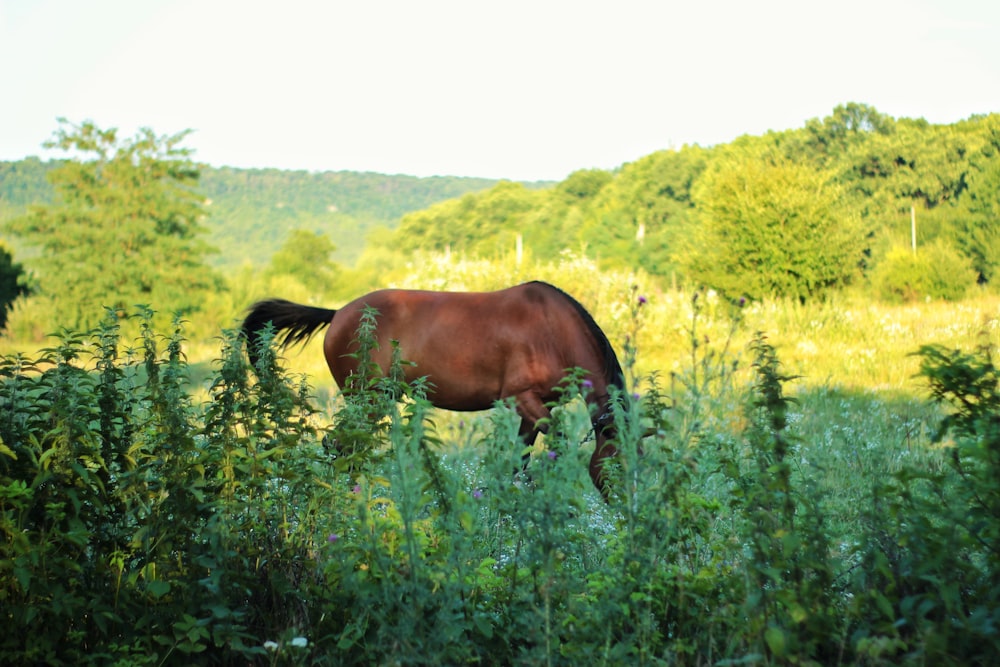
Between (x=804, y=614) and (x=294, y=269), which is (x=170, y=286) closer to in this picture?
(x=804, y=614)

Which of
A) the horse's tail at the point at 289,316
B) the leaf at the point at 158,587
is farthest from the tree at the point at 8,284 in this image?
the leaf at the point at 158,587

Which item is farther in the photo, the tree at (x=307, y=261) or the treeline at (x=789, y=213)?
the tree at (x=307, y=261)

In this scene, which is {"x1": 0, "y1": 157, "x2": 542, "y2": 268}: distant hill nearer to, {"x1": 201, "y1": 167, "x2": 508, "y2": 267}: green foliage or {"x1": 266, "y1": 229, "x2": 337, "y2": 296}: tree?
{"x1": 201, "y1": 167, "x2": 508, "y2": 267}: green foliage

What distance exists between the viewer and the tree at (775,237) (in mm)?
19156

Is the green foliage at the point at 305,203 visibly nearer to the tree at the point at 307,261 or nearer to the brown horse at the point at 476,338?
the tree at the point at 307,261

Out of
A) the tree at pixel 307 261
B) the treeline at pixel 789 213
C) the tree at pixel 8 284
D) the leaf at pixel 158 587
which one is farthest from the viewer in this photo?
the tree at pixel 307 261

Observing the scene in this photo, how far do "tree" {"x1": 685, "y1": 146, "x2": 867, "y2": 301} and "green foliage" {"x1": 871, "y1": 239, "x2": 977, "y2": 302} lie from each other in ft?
36.2

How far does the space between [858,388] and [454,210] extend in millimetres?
82489

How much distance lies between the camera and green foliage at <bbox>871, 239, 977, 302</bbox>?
97.6ft

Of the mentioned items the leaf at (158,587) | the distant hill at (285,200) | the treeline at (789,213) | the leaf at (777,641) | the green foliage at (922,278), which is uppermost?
the distant hill at (285,200)

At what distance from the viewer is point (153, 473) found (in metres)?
3.29

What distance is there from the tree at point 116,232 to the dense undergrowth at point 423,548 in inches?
1039

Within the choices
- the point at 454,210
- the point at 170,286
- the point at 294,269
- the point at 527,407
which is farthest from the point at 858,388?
the point at 454,210

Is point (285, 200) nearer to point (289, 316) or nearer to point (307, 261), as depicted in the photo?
point (307, 261)
